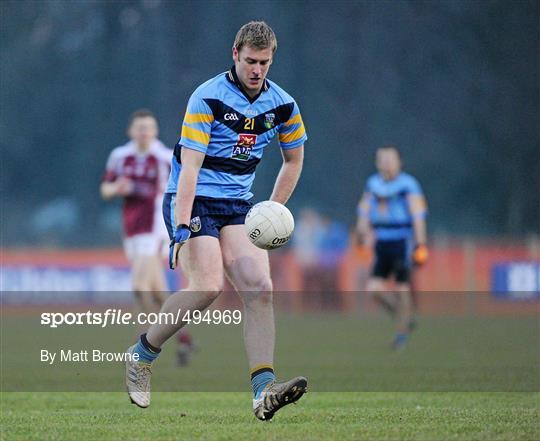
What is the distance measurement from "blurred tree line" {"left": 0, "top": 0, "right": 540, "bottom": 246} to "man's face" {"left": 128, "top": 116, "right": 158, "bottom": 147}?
14.2m

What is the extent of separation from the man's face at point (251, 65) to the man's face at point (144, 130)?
534 cm

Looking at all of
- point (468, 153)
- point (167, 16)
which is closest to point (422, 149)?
point (468, 153)

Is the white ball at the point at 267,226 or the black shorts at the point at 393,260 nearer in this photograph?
the white ball at the point at 267,226

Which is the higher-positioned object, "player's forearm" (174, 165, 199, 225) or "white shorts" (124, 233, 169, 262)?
"white shorts" (124, 233, 169, 262)

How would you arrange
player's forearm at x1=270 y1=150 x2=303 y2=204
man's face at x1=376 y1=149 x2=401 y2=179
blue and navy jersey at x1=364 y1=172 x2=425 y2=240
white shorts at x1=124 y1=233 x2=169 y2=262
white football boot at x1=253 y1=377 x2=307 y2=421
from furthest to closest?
1. blue and navy jersey at x1=364 y1=172 x2=425 y2=240
2. man's face at x1=376 y1=149 x2=401 y2=179
3. white shorts at x1=124 y1=233 x2=169 y2=262
4. player's forearm at x1=270 y1=150 x2=303 y2=204
5. white football boot at x1=253 y1=377 x2=307 y2=421

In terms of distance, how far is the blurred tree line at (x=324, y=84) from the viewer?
26.6 meters

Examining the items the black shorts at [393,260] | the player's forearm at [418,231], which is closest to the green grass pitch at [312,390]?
the black shorts at [393,260]

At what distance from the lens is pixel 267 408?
20.5ft

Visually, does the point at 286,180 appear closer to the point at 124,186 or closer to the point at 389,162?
the point at 124,186

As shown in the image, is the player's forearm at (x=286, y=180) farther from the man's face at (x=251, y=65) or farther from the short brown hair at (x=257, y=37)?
the short brown hair at (x=257, y=37)

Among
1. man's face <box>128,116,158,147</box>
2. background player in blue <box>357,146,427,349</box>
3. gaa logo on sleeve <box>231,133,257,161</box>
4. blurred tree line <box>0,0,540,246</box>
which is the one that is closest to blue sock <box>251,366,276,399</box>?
gaa logo on sleeve <box>231,133,257,161</box>

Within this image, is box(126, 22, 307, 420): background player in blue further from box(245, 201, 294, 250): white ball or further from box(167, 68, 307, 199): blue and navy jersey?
box(245, 201, 294, 250): white ball

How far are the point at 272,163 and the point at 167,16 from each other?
4.99 meters

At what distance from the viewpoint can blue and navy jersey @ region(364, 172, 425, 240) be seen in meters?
13.8
